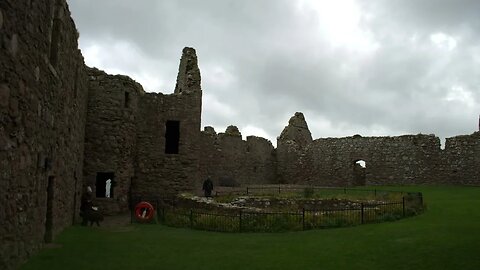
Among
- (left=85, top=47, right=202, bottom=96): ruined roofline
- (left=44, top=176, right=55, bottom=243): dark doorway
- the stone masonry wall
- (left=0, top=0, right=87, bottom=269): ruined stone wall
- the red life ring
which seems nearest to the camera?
(left=0, top=0, right=87, bottom=269): ruined stone wall

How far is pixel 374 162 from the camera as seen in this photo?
33.4 meters

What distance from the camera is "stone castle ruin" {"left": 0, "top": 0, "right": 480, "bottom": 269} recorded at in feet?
26.9

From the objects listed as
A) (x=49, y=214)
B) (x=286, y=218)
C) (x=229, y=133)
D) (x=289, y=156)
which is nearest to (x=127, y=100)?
(x=49, y=214)

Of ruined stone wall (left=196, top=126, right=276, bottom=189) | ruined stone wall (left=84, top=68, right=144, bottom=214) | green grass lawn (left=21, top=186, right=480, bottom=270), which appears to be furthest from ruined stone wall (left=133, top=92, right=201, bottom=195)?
green grass lawn (left=21, top=186, right=480, bottom=270)

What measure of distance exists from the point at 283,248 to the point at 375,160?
76.8ft

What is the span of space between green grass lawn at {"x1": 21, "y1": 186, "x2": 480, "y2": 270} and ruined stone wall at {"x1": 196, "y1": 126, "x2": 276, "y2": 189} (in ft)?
55.7

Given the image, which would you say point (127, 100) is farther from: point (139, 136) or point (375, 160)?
point (375, 160)

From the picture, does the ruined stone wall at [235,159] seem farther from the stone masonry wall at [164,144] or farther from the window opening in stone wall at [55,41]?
the window opening in stone wall at [55,41]

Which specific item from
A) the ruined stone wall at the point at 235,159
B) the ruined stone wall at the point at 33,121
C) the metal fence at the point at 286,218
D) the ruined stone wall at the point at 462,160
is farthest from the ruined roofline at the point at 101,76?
the ruined stone wall at the point at 462,160

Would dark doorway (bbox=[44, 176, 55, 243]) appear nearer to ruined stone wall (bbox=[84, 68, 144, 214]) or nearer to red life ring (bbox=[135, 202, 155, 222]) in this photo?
red life ring (bbox=[135, 202, 155, 222])

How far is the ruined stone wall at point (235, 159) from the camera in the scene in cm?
3297

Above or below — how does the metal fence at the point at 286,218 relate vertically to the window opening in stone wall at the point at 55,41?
below

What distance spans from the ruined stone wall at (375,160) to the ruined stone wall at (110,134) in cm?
1809

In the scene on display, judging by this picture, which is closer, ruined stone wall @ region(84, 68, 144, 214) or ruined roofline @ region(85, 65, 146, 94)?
ruined stone wall @ region(84, 68, 144, 214)
